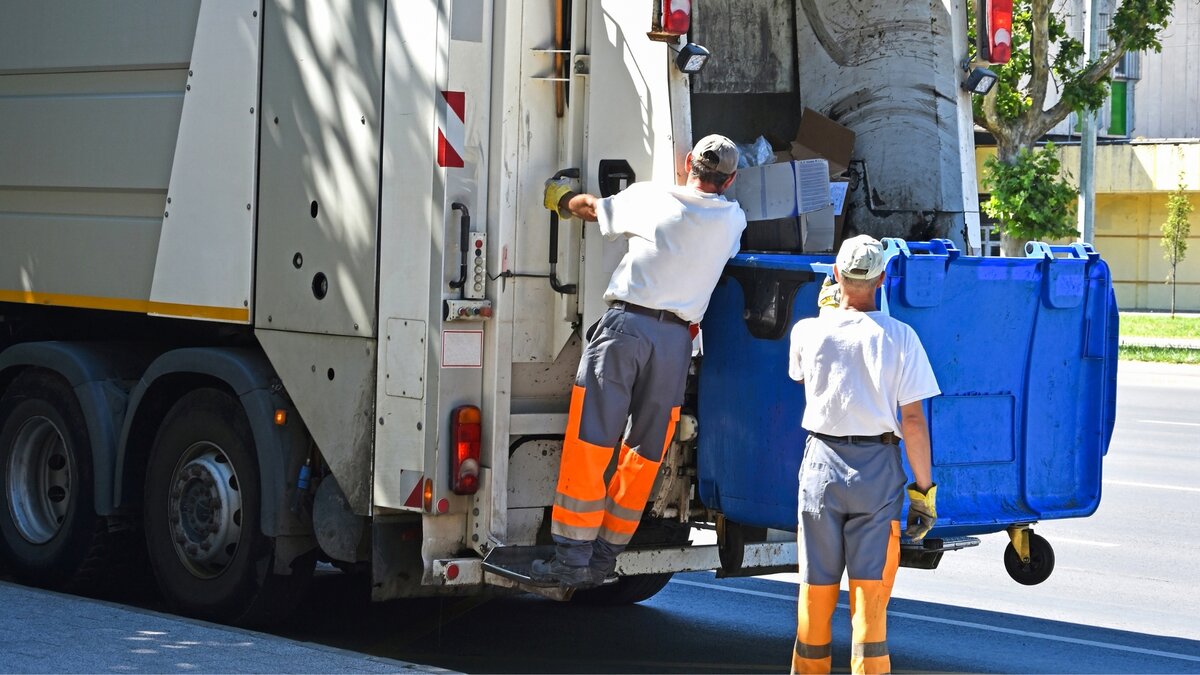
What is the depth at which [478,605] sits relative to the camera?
25.1ft

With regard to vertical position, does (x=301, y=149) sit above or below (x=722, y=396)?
above

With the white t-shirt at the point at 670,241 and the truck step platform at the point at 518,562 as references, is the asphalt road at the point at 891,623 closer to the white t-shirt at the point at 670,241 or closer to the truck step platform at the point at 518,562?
the truck step platform at the point at 518,562

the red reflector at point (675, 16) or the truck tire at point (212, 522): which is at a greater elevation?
the red reflector at point (675, 16)

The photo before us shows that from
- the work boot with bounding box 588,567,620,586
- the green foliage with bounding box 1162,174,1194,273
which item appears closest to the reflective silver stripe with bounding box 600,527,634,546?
the work boot with bounding box 588,567,620,586

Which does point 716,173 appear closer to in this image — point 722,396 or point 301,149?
point 722,396

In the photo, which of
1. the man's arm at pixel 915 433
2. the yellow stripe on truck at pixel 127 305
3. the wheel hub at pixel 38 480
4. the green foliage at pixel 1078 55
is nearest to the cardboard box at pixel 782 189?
the man's arm at pixel 915 433

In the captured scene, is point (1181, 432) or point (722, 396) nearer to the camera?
point (722, 396)

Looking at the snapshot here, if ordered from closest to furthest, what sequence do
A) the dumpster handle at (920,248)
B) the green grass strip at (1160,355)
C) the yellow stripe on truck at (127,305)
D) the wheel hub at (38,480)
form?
1. the dumpster handle at (920,248)
2. the yellow stripe on truck at (127,305)
3. the wheel hub at (38,480)
4. the green grass strip at (1160,355)

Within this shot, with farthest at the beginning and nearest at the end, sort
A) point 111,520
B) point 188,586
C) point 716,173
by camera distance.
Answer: point 111,520 → point 188,586 → point 716,173

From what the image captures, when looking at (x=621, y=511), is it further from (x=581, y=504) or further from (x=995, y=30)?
(x=995, y=30)

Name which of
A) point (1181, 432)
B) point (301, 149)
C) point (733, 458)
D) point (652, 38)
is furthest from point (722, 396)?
point (1181, 432)

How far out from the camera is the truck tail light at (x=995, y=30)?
6.55 m

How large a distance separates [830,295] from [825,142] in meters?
1.34

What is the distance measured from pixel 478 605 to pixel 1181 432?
29.9 ft
